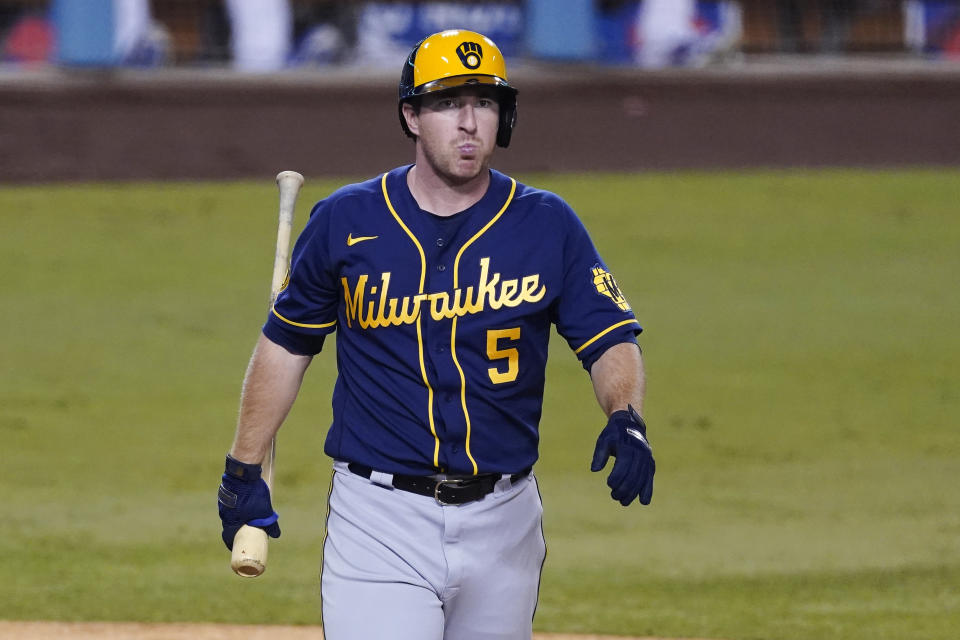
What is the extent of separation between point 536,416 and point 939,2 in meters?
13.6

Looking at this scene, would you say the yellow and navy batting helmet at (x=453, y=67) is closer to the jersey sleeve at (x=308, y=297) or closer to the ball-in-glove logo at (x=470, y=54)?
the ball-in-glove logo at (x=470, y=54)

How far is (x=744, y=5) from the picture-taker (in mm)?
15953

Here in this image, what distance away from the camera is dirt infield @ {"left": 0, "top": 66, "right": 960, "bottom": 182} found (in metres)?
14.9

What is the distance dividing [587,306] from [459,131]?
1.63 feet

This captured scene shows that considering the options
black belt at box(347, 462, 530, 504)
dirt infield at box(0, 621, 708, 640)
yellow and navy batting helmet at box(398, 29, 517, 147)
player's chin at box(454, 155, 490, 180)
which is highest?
yellow and navy batting helmet at box(398, 29, 517, 147)

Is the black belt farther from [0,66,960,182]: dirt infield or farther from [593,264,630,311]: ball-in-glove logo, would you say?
[0,66,960,182]: dirt infield

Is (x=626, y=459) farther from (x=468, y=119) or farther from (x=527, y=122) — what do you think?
(x=527, y=122)

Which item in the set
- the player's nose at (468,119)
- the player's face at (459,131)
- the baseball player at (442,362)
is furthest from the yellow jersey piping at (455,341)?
the player's nose at (468,119)

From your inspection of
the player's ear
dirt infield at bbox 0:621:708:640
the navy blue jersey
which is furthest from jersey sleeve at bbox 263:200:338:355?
dirt infield at bbox 0:621:708:640

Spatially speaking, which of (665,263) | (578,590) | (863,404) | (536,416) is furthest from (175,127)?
(536,416)

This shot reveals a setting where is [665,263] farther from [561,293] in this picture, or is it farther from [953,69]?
[561,293]

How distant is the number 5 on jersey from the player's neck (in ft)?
1.00

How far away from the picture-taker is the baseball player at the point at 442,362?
11.2ft

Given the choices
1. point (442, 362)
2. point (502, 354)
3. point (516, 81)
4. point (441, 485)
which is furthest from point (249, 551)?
point (516, 81)
